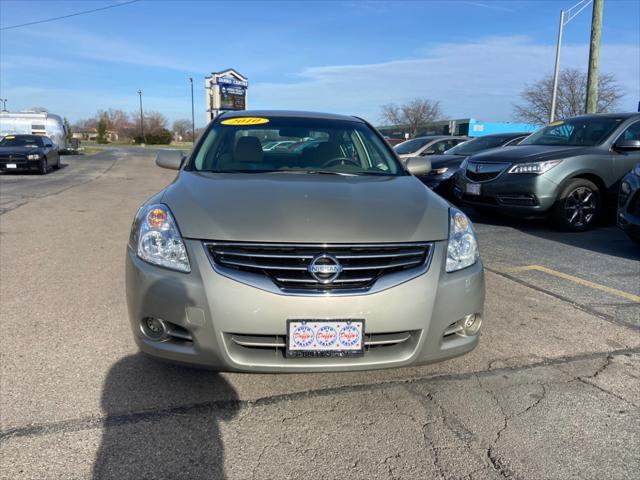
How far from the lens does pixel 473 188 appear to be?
7645mm

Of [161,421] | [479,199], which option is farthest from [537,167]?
[161,421]

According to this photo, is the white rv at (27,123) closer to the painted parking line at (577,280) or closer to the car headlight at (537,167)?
the car headlight at (537,167)

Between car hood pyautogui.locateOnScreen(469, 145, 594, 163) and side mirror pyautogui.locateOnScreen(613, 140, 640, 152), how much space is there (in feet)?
1.20

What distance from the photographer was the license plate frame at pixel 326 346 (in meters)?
2.23

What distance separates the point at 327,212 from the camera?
8.37 feet

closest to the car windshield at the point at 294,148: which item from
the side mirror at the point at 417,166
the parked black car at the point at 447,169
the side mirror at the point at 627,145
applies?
the side mirror at the point at 417,166

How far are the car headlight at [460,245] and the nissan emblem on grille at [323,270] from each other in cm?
61

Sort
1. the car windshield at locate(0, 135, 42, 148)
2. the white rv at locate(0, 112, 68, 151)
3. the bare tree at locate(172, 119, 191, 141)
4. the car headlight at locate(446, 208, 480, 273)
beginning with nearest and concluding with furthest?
the car headlight at locate(446, 208, 480, 273) < the car windshield at locate(0, 135, 42, 148) < the white rv at locate(0, 112, 68, 151) < the bare tree at locate(172, 119, 191, 141)

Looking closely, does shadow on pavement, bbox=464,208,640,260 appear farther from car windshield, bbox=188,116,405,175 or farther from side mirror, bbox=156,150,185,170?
Answer: side mirror, bbox=156,150,185,170

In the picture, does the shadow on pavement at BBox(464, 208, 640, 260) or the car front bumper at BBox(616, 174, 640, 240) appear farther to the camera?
the shadow on pavement at BBox(464, 208, 640, 260)

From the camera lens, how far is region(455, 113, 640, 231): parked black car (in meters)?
7.03

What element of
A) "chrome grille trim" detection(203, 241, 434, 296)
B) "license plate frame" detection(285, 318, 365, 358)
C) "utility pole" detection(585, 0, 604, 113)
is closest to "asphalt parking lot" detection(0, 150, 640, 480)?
"license plate frame" detection(285, 318, 365, 358)

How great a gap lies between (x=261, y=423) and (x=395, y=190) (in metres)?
1.56

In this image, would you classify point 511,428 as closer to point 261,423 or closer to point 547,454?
point 547,454
